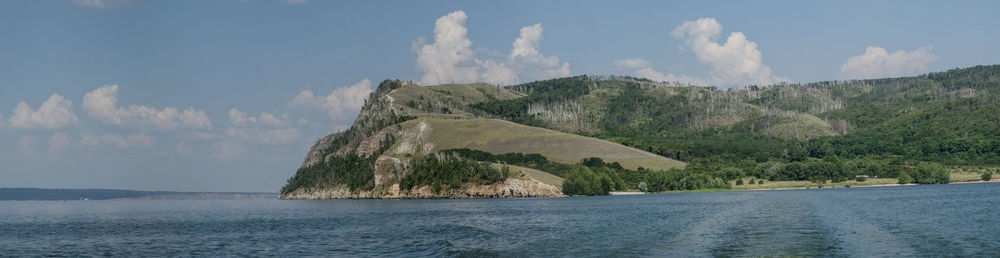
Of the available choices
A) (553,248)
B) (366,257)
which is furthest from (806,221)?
(366,257)

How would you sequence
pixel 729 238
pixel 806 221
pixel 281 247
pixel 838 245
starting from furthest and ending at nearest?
1. pixel 806 221
2. pixel 281 247
3. pixel 729 238
4. pixel 838 245

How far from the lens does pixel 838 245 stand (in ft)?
174

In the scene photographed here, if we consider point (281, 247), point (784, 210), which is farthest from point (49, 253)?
point (784, 210)

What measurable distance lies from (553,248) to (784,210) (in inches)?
1997

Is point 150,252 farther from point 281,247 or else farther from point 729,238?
point 729,238

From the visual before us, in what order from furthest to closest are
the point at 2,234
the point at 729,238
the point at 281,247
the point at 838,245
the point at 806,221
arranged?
1. the point at 2,234
2. the point at 806,221
3. the point at 281,247
4. the point at 729,238
5. the point at 838,245

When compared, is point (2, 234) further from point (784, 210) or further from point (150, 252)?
point (784, 210)

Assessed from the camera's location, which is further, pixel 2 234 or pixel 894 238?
pixel 2 234

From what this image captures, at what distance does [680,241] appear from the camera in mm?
59844

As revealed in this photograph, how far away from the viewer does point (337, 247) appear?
63531 millimetres

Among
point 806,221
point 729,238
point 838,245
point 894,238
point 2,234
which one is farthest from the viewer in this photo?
point 2,234

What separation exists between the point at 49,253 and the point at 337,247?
25106mm

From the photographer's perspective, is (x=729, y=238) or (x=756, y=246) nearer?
(x=756, y=246)

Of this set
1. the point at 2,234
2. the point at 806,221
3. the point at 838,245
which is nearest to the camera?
the point at 838,245
